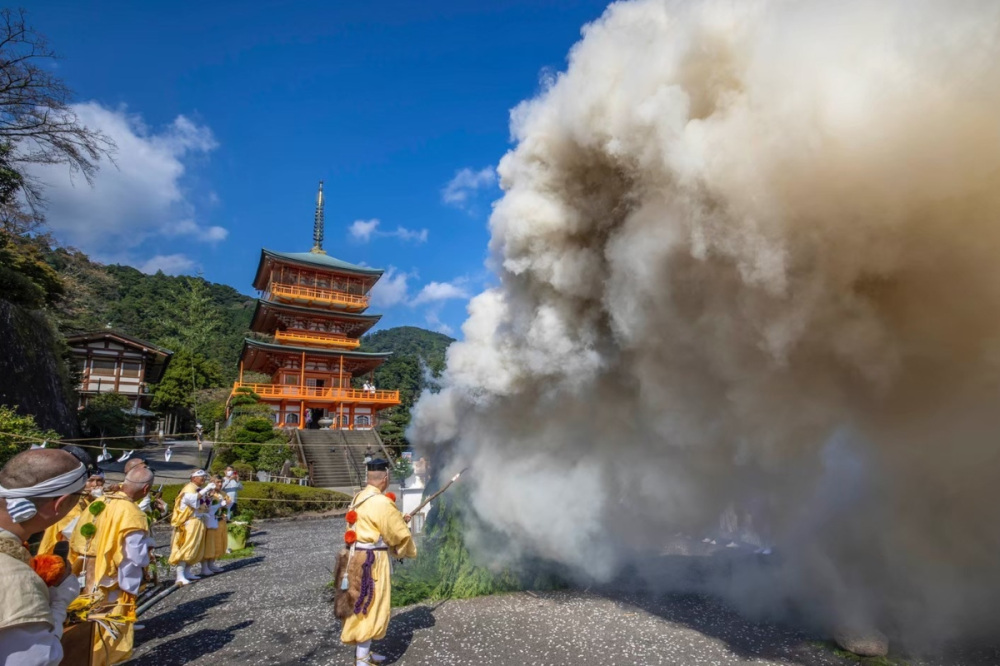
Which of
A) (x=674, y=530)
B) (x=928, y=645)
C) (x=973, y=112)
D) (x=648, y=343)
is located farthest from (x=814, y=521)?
(x=973, y=112)

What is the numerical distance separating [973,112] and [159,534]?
16.8 m

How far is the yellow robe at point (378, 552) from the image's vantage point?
4.90 m

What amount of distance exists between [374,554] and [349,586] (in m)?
0.35

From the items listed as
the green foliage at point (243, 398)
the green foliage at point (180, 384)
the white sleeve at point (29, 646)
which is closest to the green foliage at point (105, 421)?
the green foliage at point (243, 398)

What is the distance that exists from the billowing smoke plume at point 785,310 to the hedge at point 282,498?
1353 cm

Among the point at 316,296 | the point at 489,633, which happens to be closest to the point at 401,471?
the point at 489,633

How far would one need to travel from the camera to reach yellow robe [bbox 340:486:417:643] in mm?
4898

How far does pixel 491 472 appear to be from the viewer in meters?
7.47

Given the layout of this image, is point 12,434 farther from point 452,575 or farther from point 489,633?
point 489,633

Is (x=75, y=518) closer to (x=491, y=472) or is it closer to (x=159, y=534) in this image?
(x=491, y=472)

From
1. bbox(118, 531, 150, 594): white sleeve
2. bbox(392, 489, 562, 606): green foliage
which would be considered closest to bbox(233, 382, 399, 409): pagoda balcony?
bbox(392, 489, 562, 606): green foliage

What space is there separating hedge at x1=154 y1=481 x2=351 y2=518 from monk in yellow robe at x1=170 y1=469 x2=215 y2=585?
8.75 meters

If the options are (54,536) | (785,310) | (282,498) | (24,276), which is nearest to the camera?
(785,310)

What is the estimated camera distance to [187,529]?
863 cm
